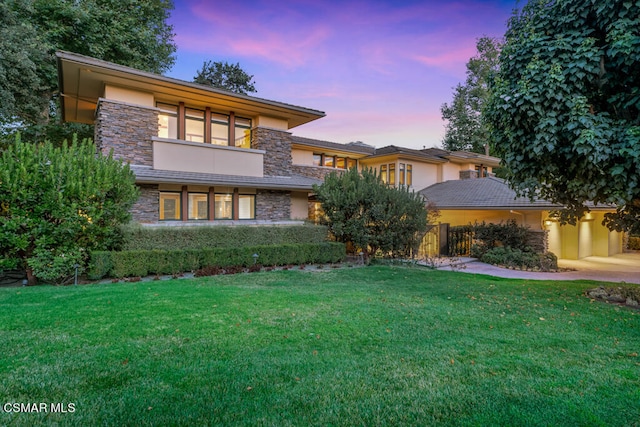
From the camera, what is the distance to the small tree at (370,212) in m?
12.8

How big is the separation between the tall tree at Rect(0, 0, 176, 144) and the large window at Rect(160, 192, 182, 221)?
9.69 metres

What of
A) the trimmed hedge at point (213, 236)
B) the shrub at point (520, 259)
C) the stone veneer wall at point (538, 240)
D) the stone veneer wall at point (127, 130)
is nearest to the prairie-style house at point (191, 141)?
the stone veneer wall at point (127, 130)

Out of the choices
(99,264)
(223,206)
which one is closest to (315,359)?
(99,264)

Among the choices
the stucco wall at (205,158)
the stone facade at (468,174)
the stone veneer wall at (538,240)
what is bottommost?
the stone veneer wall at (538,240)

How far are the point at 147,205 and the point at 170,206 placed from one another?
0.83 m

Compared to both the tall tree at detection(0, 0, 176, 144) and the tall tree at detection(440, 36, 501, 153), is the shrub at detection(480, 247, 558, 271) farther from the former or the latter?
the tall tree at detection(0, 0, 176, 144)

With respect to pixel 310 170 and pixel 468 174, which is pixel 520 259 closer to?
pixel 310 170

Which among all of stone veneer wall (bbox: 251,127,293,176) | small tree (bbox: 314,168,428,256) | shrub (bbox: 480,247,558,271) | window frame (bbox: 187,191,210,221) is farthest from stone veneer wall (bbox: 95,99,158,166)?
shrub (bbox: 480,247,558,271)

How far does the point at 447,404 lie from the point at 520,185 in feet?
19.2

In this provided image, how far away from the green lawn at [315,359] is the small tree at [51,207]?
5.09ft

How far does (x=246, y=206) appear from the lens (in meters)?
14.0

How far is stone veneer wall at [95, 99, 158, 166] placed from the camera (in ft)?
36.5

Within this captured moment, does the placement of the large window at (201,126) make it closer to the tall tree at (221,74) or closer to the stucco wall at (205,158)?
the stucco wall at (205,158)

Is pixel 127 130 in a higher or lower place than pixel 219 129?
lower
